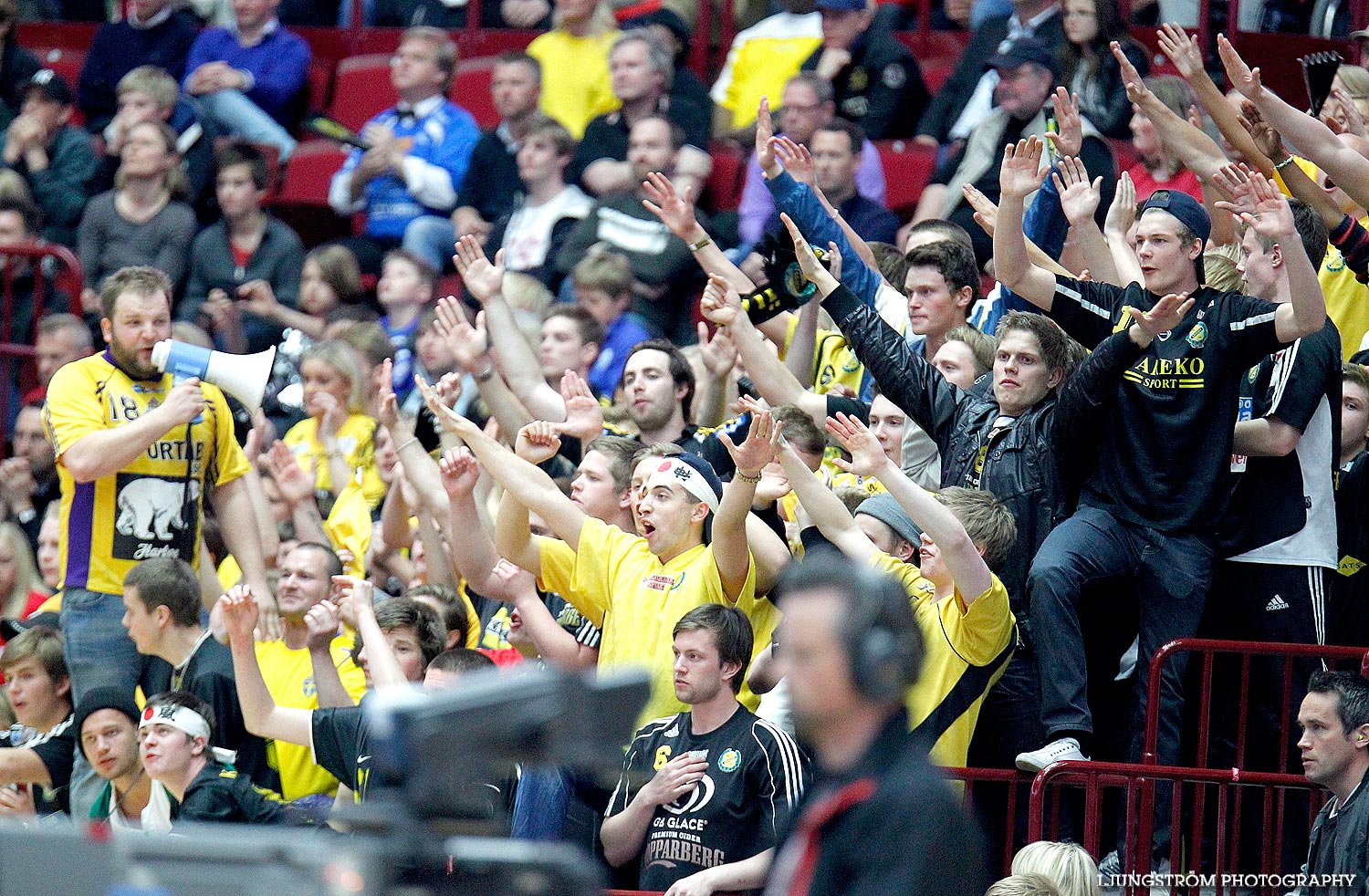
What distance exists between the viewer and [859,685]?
117 inches

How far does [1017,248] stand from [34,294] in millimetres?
6823

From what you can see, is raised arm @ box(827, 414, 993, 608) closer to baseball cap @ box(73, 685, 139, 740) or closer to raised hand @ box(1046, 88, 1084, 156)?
raised hand @ box(1046, 88, 1084, 156)

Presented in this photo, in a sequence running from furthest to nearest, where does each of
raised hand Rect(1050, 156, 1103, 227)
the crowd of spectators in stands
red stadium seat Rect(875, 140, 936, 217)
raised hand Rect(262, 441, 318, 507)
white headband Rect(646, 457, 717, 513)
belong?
1. red stadium seat Rect(875, 140, 936, 217)
2. raised hand Rect(262, 441, 318, 507)
3. raised hand Rect(1050, 156, 1103, 227)
4. white headband Rect(646, 457, 717, 513)
5. the crowd of spectators in stands

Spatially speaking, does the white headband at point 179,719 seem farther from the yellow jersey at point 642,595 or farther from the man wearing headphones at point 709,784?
the man wearing headphones at point 709,784

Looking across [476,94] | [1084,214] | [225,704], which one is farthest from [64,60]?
[1084,214]

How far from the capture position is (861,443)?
5.66m

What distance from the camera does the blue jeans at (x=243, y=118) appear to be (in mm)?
12547

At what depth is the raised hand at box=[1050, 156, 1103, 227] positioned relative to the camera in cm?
679

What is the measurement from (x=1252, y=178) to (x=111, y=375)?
4.49 meters

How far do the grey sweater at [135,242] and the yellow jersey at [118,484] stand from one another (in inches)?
143

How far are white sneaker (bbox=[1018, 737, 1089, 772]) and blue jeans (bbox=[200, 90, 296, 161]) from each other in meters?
8.32

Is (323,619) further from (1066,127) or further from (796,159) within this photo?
(1066,127)

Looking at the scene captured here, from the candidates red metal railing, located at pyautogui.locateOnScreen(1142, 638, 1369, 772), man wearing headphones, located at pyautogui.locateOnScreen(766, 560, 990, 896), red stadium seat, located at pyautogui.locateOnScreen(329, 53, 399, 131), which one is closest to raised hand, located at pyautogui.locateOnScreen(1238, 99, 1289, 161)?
red metal railing, located at pyautogui.locateOnScreen(1142, 638, 1369, 772)

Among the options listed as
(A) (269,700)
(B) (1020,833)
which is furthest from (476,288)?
(B) (1020,833)
